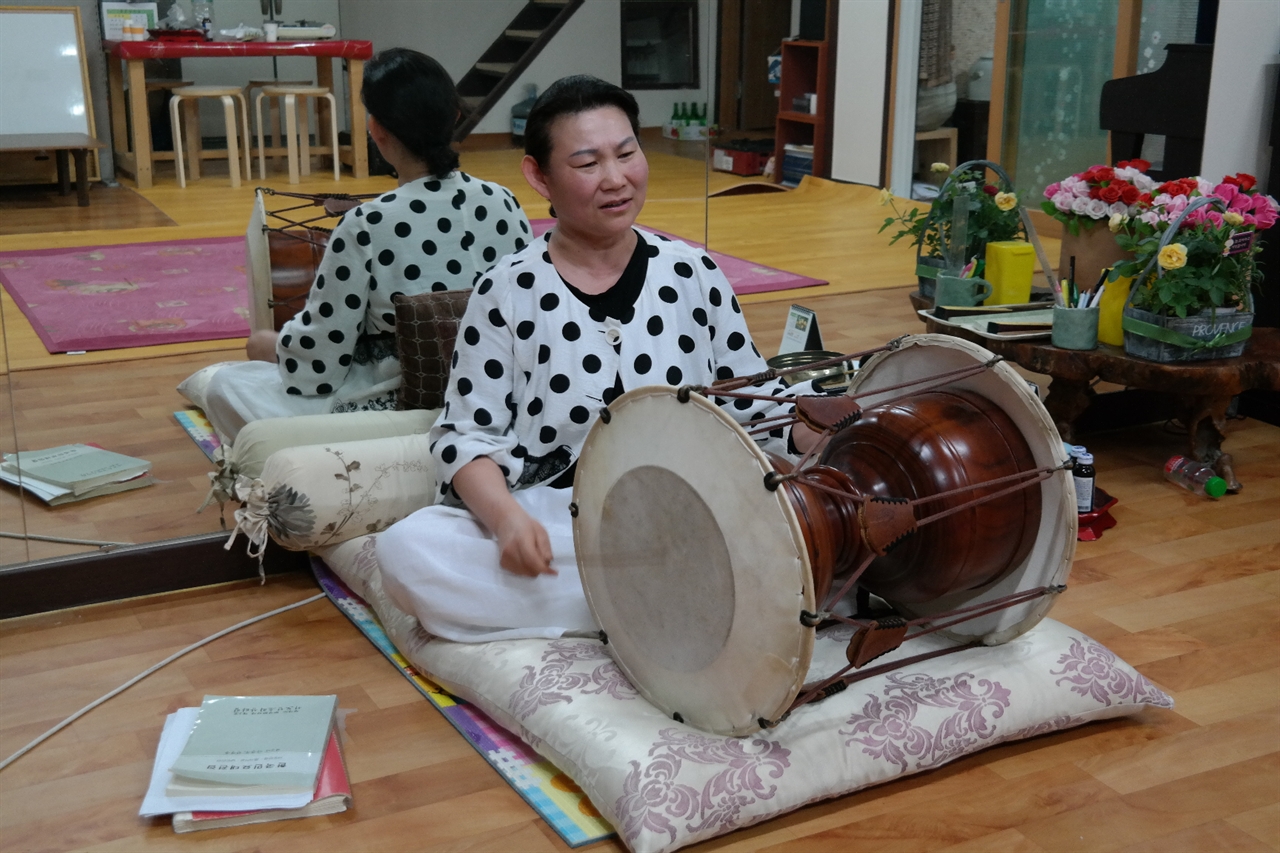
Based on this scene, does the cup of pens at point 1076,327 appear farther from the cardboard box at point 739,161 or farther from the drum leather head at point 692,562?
the drum leather head at point 692,562

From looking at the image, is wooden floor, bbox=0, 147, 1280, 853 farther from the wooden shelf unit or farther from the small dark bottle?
the wooden shelf unit

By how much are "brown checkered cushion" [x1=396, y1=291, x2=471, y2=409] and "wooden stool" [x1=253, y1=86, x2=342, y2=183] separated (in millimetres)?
288

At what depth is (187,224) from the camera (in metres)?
2.45

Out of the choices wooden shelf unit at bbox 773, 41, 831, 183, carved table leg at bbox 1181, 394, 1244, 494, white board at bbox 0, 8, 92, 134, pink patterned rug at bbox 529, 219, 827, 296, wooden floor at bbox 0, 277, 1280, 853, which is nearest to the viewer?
wooden floor at bbox 0, 277, 1280, 853

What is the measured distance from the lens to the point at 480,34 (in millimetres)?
2385

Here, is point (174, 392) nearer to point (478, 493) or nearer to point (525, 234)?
point (525, 234)

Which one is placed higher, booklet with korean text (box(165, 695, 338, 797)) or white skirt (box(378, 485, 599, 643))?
white skirt (box(378, 485, 599, 643))

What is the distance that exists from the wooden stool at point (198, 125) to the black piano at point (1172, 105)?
266 cm

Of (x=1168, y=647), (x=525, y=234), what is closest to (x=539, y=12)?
(x=525, y=234)

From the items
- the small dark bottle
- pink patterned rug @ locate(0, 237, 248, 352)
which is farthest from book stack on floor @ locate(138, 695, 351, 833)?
the small dark bottle

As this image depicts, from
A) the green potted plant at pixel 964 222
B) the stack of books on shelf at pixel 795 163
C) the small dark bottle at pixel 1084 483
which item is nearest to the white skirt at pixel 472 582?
the small dark bottle at pixel 1084 483

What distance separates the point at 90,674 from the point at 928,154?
5.45 metres

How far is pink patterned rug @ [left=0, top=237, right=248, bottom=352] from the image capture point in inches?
96.0

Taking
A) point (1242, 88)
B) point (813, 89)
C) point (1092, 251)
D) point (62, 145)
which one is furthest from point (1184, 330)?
point (813, 89)
